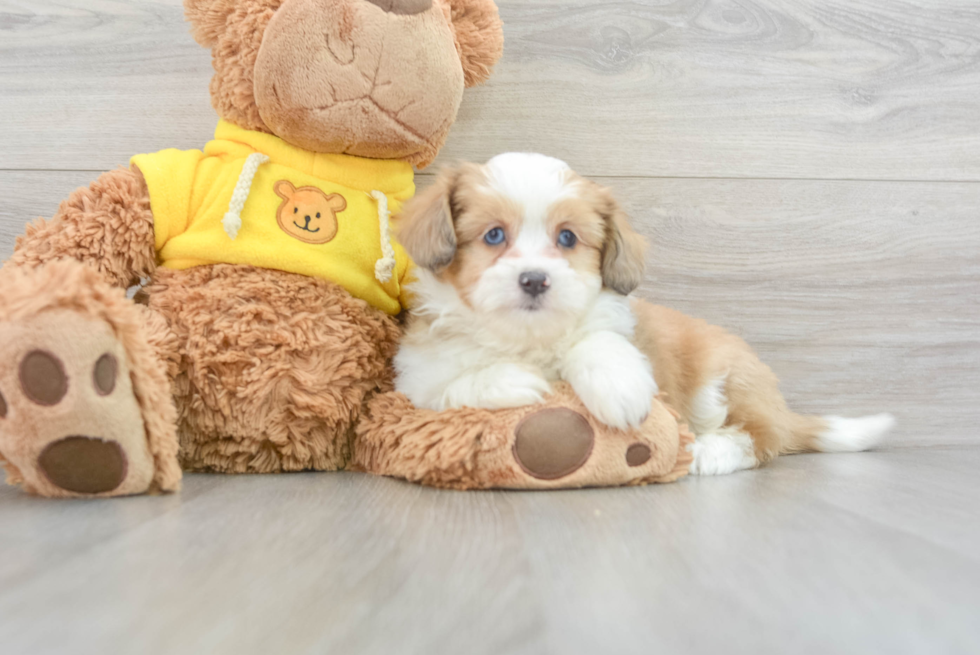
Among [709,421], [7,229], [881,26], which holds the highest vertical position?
[881,26]

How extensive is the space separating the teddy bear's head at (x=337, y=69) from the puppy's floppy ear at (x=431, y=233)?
19 cm

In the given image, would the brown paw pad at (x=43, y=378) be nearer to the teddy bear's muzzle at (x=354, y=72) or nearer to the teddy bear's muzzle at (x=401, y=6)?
→ the teddy bear's muzzle at (x=354, y=72)

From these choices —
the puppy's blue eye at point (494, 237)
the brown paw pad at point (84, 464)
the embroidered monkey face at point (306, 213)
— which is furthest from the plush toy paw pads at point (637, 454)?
the brown paw pad at point (84, 464)

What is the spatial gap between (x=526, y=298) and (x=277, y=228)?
0.50 m

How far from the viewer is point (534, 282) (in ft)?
3.92

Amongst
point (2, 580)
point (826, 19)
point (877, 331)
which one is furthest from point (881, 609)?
point (826, 19)

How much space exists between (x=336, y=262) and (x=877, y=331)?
148cm

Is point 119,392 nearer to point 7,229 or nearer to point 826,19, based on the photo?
point 7,229

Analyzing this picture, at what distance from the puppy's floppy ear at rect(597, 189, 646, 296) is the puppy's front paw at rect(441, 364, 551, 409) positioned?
0.79 feet

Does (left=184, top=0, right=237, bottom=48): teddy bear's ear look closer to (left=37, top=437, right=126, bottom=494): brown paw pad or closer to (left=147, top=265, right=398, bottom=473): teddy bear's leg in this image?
(left=147, top=265, right=398, bottom=473): teddy bear's leg

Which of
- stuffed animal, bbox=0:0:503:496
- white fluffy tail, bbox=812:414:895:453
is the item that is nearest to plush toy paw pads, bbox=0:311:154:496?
stuffed animal, bbox=0:0:503:496

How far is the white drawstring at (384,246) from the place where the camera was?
1.39m

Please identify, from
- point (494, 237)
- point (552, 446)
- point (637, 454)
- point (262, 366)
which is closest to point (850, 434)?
point (637, 454)

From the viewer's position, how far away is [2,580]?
718 millimetres
